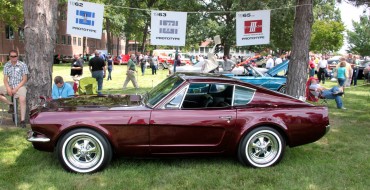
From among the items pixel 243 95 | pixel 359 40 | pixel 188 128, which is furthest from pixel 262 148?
pixel 359 40

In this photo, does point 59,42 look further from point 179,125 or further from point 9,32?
point 179,125

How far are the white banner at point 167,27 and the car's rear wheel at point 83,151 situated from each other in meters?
5.85

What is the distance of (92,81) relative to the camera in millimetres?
9445

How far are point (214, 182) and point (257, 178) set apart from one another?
616mm

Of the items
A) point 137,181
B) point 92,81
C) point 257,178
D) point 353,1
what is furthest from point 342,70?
point 137,181

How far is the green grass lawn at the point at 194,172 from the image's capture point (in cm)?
450

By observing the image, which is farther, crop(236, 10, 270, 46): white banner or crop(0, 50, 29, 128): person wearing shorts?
crop(236, 10, 270, 46): white banner

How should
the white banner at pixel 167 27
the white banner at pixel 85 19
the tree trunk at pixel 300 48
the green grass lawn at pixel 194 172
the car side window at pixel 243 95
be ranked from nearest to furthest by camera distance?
1. the green grass lawn at pixel 194 172
2. the car side window at pixel 243 95
3. the tree trunk at pixel 300 48
4. the white banner at pixel 85 19
5. the white banner at pixel 167 27

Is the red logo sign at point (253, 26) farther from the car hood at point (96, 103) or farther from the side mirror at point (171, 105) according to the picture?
the side mirror at point (171, 105)

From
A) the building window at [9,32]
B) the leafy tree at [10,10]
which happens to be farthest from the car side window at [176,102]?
the building window at [9,32]

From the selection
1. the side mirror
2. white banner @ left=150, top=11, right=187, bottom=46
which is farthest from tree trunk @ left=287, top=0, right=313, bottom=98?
the side mirror

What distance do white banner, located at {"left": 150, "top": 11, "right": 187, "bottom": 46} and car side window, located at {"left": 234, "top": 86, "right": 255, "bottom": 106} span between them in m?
5.24

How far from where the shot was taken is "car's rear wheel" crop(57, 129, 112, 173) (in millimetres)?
4648

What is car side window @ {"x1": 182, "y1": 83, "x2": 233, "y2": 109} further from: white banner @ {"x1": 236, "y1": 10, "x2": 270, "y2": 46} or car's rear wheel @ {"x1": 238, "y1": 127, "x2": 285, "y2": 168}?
white banner @ {"x1": 236, "y1": 10, "x2": 270, "y2": 46}
